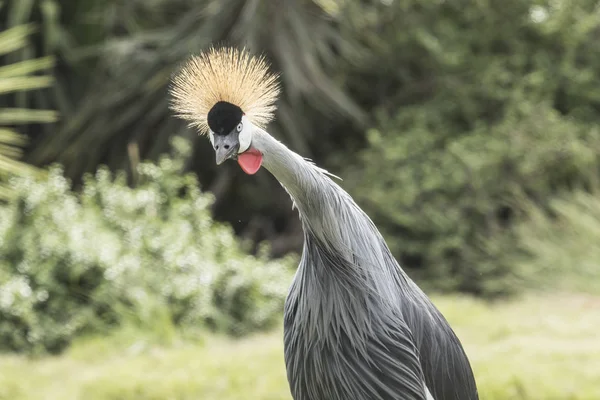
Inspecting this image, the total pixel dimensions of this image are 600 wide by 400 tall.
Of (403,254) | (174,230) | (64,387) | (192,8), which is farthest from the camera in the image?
(192,8)

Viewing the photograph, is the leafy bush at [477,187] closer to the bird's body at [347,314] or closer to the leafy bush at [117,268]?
the leafy bush at [117,268]

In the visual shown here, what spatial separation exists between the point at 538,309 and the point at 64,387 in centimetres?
316

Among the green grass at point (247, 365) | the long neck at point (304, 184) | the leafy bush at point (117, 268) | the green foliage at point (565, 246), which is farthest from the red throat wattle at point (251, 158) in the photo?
the green foliage at point (565, 246)

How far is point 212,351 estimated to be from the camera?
15.8 ft

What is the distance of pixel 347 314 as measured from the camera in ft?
7.22

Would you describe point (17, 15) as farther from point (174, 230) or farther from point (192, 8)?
point (174, 230)

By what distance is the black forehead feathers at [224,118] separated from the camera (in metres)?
1.93

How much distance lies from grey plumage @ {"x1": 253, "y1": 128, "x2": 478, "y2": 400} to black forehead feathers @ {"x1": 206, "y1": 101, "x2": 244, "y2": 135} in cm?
26

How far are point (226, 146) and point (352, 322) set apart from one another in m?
0.60

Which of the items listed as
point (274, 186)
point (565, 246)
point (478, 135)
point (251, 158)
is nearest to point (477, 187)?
point (478, 135)

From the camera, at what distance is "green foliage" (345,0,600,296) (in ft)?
22.2

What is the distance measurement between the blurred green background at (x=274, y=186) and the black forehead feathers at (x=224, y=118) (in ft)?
7.81

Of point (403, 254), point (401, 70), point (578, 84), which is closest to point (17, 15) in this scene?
point (401, 70)

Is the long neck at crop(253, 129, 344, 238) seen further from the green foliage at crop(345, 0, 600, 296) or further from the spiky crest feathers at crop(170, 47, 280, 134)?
the green foliage at crop(345, 0, 600, 296)
